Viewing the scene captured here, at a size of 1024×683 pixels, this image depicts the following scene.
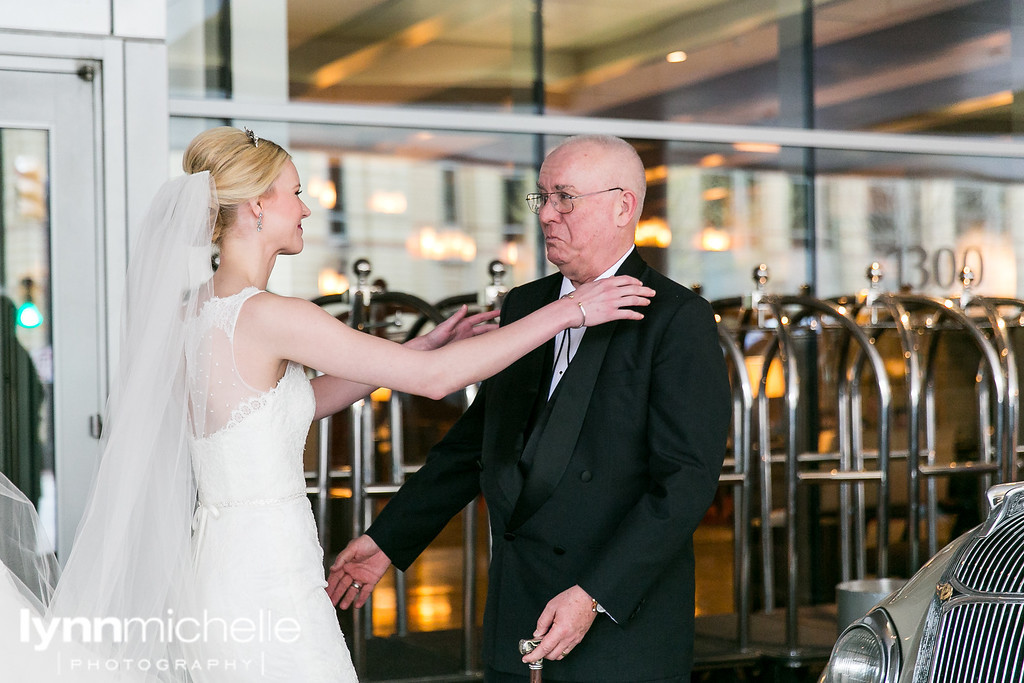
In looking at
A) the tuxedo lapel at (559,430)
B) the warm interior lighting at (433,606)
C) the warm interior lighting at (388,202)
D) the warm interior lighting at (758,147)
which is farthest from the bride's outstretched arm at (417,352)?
the warm interior lighting at (758,147)

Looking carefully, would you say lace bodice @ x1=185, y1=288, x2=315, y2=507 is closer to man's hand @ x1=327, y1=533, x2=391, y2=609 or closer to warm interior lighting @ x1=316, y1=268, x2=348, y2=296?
man's hand @ x1=327, y1=533, x2=391, y2=609

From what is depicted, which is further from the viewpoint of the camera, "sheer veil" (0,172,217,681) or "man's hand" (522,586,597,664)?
"sheer veil" (0,172,217,681)

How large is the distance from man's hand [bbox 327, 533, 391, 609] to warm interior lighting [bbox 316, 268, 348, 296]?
281 cm

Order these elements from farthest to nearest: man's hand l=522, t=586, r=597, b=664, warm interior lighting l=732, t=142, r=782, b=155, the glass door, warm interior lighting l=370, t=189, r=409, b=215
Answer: warm interior lighting l=732, t=142, r=782, b=155 → warm interior lighting l=370, t=189, r=409, b=215 → the glass door → man's hand l=522, t=586, r=597, b=664

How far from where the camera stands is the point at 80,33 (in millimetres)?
3793

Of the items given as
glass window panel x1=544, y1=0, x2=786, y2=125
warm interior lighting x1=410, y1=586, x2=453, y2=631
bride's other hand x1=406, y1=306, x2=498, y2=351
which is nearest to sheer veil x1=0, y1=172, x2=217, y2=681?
bride's other hand x1=406, y1=306, x2=498, y2=351

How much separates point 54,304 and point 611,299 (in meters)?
2.32

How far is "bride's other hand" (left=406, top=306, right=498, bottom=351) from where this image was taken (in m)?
2.83

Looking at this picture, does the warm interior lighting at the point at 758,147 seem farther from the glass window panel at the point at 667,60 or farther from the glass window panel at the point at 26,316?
the glass window panel at the point at 26,316

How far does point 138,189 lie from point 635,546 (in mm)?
2344

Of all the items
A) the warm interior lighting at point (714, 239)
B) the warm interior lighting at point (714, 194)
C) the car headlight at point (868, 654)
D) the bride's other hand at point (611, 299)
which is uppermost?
the warm interior lighting at point (714, 194)

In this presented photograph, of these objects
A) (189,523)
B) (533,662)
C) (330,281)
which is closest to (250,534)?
(189,523)

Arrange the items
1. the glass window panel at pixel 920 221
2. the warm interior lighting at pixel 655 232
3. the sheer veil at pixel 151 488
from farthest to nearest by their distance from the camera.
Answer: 1. the glass window panel at pixel 920 221
2. the warm interior lighting at pixel 655 232
3. the sheer veil at pixel 151 488

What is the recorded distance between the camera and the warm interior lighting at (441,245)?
568cm
